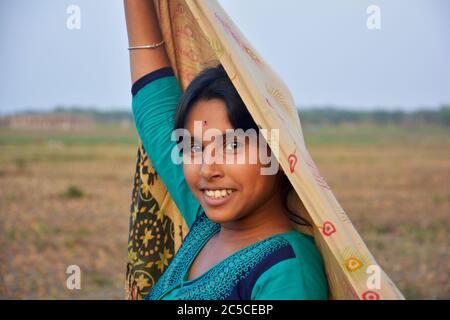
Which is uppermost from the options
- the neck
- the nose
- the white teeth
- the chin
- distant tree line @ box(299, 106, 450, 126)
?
the nose

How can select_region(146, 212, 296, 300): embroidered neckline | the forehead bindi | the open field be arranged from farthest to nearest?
the open field, the forehead bindi, select_region(146, 212, 296, 300): embroidered neckline

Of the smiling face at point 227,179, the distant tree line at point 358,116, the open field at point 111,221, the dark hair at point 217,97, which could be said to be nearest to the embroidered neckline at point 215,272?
the smiling face at point 227,179

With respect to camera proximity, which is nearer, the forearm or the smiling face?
the smiling face

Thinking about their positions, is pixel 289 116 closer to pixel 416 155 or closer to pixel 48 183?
pixel 48 183

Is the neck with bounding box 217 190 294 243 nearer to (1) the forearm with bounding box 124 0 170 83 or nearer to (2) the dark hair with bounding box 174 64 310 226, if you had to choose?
(2) the dark hair with bounding box 174 64 310 226

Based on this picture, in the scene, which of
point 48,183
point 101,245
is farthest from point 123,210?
point 48,183

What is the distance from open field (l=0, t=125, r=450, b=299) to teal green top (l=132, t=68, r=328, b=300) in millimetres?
4040

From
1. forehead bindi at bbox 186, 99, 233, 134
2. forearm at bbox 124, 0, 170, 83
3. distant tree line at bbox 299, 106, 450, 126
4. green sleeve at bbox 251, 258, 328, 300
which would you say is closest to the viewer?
green sleeve at bbox 251, 258, 328, 300

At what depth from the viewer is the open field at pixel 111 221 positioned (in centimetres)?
708

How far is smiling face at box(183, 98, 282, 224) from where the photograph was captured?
74.4 inches

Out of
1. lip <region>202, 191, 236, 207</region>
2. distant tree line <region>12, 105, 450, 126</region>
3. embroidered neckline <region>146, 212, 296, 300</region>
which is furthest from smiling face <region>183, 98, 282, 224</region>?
distant tree line <region>12, 105, 450, 126</region>

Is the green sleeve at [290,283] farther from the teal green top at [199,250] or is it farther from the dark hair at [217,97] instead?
the dark hair at [217,97]

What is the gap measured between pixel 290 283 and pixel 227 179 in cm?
36

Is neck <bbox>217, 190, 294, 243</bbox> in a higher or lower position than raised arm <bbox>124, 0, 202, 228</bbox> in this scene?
lower
